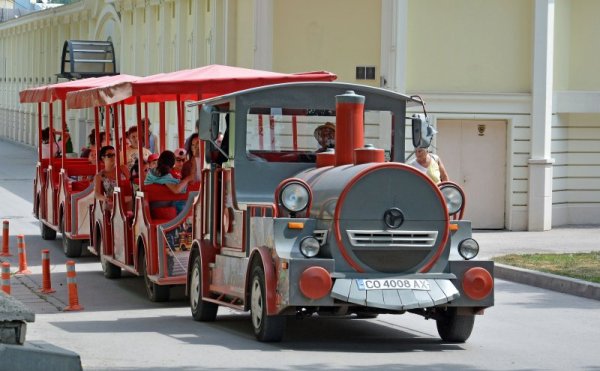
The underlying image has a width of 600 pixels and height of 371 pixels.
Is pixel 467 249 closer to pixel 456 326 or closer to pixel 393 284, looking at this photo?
pixel 456 326

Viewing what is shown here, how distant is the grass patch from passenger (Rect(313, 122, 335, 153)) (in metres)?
5.08

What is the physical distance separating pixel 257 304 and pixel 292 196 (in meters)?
1.01

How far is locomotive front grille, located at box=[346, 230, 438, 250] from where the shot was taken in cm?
1216

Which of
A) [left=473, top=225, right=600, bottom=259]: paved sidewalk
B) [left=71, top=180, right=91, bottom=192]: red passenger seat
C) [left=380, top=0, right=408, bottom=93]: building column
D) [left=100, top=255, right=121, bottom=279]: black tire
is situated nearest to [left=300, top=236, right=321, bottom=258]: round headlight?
[left=100, top=255, right=121, bottom=279]: black tire

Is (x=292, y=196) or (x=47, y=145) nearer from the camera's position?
(x=292, y=196)

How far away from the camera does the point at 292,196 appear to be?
12.4 meters

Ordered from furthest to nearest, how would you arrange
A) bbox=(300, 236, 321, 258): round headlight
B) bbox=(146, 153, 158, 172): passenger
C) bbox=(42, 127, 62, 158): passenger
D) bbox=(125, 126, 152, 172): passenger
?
bbox=(42, 127, 62, 158): passenger
bbox=(125, 126, 152, 172): passenger
bbox=(146, 153, 158, 172): passenger
bbox=(300, 236, 321, 258): round headlight

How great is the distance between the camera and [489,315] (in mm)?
15477

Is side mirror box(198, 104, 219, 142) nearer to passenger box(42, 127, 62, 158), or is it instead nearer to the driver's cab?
the driver's cab

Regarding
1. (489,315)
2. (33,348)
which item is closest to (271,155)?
(489,315)

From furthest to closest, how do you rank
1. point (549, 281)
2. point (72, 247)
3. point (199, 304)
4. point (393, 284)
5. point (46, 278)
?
point (72, 247) → point (549, 281) → point (46, 278) → point (199, 304) → point (393, 284)

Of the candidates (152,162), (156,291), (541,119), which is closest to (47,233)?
(152,162)

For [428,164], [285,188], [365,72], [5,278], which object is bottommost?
[5,278]

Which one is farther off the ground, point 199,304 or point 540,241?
point 199,304
